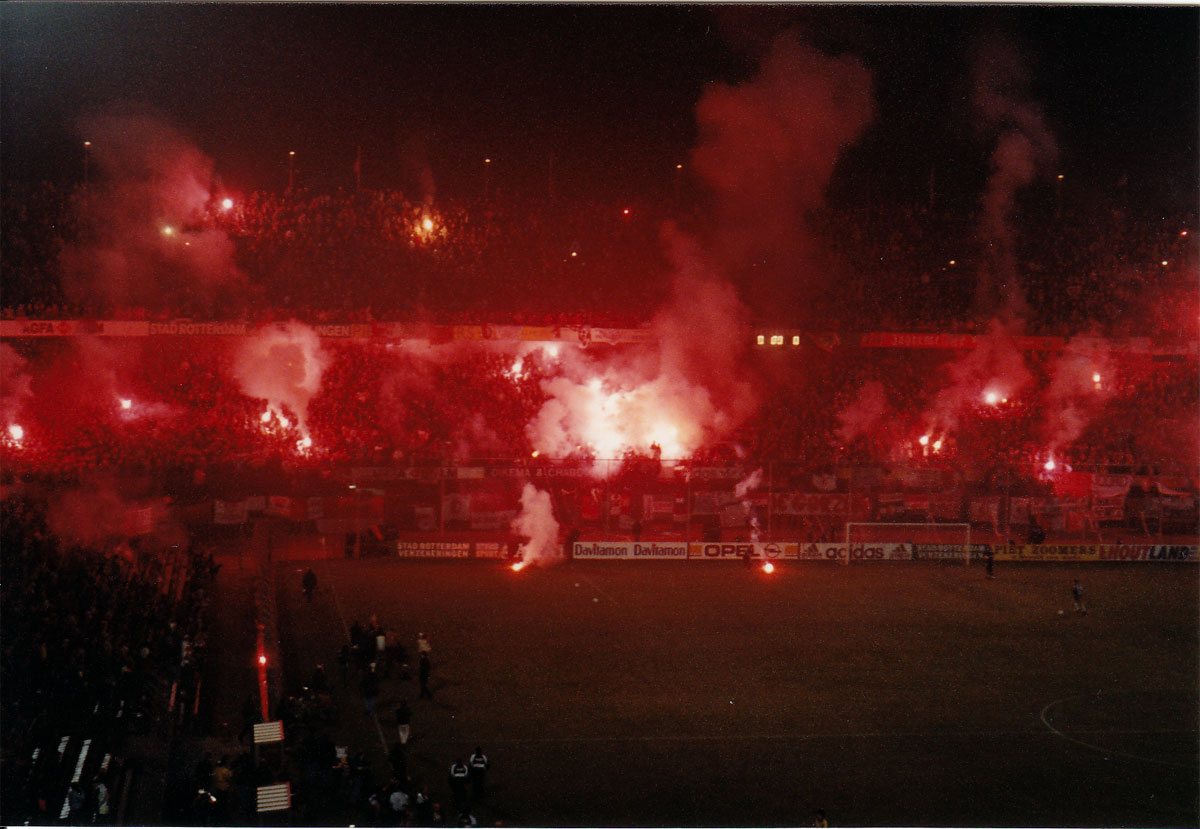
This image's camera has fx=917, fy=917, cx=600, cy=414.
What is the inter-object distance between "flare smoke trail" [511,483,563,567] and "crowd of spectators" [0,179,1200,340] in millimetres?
6895

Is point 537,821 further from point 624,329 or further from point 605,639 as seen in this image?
point 624,329

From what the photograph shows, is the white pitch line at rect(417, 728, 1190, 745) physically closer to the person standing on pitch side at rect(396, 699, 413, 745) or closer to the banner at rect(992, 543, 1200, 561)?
the person standing on pitch side at rect(396, 699, 413, 745)

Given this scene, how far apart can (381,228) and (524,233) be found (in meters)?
5.37

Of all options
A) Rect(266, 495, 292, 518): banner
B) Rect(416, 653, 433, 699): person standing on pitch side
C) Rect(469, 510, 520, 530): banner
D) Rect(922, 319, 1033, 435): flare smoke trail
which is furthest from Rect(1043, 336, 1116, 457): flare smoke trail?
Rect(266, 495, 292, 518): banner

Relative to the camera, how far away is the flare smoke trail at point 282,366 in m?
29.6

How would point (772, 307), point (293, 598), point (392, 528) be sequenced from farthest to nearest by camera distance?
point (772, 307) → point (392, 528) → point (293, 598)

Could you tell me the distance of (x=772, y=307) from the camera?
33.7 metres

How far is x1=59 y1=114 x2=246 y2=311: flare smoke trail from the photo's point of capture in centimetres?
3052

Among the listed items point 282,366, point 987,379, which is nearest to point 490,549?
point 282,366

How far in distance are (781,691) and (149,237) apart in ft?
86.2

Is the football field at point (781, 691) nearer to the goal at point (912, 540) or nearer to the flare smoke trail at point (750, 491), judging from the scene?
the goal at point (912, 540)

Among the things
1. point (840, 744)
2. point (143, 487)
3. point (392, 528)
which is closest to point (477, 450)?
point (392, 528)

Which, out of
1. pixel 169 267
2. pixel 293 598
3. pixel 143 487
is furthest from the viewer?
pixel 169 267

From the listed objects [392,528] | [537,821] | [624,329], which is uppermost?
[624,329]
